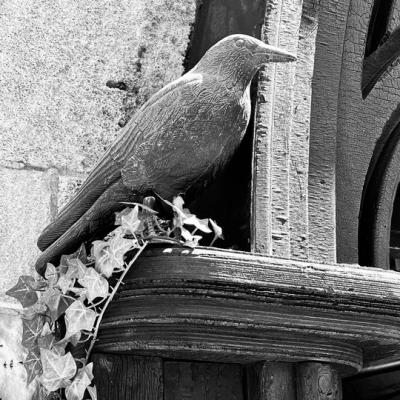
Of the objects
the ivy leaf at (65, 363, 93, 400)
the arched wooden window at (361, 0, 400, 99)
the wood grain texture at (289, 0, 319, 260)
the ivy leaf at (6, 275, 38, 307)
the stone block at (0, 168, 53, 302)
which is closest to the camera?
the ivy leaf at (65, 363, 93, 400)

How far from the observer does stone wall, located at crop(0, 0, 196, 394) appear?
1630 mm

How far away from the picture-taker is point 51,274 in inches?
52.4

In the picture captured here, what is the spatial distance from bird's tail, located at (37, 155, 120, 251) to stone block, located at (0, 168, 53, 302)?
0.18m

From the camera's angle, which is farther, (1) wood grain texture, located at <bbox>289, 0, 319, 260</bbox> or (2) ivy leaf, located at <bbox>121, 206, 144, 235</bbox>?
(1) wood grain texture, located at <bbox>289, 0, 319, 260</bbox>

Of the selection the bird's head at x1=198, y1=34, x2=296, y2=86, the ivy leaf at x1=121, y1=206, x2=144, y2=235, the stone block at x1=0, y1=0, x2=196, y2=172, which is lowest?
the ivy leaf at x1=121, y1=206, x2=144, y2=235

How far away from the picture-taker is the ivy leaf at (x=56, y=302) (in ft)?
4.29

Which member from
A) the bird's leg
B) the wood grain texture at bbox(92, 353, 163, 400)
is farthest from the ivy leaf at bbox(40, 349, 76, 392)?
the bird's leg

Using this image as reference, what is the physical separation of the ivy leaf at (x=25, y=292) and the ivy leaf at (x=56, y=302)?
0.14ft

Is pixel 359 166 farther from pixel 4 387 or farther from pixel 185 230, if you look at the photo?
pixel 4 387

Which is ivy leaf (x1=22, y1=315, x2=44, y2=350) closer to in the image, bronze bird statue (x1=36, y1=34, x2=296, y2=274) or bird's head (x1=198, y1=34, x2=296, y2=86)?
bronze bird statue (x1=36, y1=34, x2=296, y2=274)

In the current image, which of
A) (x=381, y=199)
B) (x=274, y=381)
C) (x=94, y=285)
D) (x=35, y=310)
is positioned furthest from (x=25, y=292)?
(x=381, y=199)

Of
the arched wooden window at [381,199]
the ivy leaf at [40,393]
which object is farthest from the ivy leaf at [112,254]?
the arched wooden window at [381,199]

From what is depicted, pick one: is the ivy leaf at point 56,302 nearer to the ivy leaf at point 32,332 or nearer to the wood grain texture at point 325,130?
the ivy leaf at point 32,332

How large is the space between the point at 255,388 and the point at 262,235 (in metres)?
0.25
